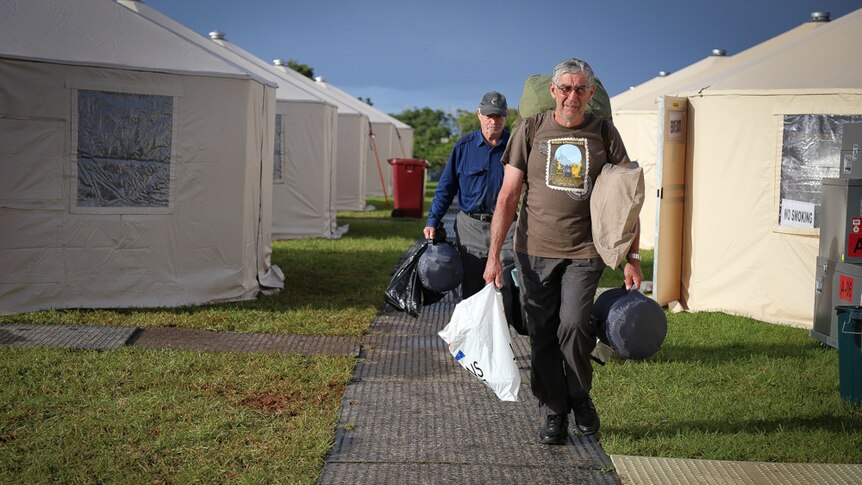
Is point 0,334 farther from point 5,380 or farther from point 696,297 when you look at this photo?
point 696,297

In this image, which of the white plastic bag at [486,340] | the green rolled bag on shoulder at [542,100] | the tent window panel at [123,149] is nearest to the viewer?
the white plastic bag at [486,340]

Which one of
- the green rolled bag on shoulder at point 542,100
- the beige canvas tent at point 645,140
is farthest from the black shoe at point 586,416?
the beige canvas tent at point 645,140

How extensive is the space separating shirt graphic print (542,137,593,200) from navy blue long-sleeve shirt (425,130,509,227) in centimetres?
151

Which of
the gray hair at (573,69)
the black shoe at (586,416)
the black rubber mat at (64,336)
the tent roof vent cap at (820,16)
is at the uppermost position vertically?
the tent roof vent cap at (820,16)

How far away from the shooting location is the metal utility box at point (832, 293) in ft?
24.8

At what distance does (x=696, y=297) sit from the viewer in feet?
33.0

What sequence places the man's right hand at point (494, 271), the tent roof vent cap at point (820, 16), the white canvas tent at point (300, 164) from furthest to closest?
the white canvas tent at point (300, 164) → the tent roof vent cap at point (820, 16) → the man's right hand at point (494, 271)

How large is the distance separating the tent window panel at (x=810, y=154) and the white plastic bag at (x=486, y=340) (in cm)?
494

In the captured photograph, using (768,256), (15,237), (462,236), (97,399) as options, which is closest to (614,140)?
(462,236)

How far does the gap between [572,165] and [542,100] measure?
0.96 meters

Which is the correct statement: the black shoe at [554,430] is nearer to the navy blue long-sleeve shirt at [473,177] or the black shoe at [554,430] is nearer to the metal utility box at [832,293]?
the navy blue long-sleeve shirt at [473,177]

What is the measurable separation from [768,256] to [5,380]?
6665 millimetres

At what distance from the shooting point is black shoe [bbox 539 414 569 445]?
5.36 m

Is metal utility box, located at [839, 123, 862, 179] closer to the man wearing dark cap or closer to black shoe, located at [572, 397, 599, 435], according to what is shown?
the man wearing dark cap
